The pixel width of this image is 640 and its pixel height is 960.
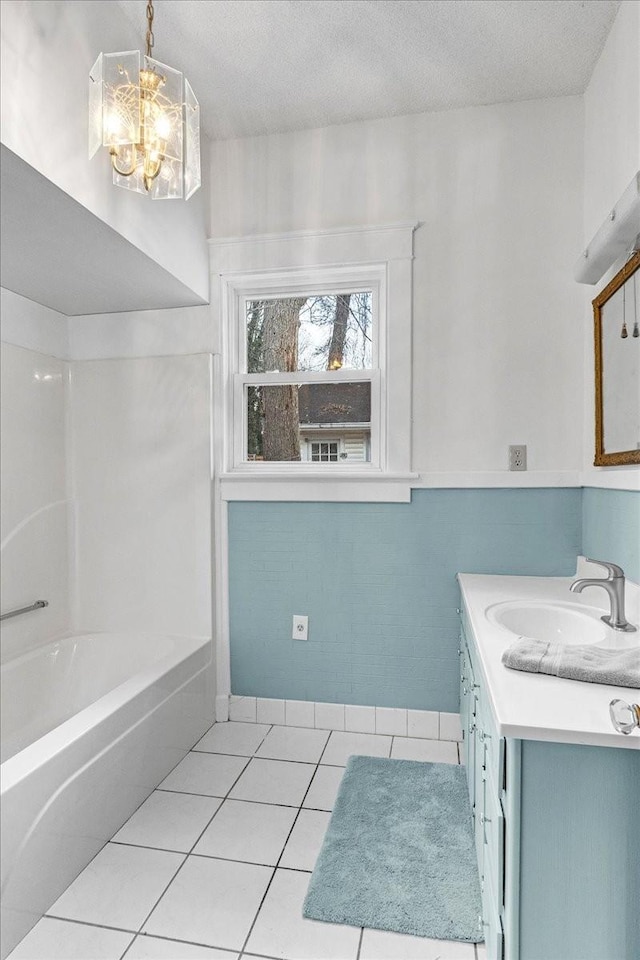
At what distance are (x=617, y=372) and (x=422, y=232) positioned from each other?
1.12m

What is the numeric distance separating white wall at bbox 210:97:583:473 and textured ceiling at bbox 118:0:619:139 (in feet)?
0.42

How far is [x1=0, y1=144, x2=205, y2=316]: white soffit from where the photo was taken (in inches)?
67.8

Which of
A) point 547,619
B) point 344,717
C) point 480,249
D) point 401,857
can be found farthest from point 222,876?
point 480,249

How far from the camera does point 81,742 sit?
178 cm

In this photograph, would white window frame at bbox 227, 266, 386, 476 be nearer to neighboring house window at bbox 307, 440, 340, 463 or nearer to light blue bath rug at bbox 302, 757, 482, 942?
neighboring house window at bbox 307, 440, 340, 463

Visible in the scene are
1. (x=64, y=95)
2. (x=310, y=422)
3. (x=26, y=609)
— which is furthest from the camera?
(x=310, y=422)

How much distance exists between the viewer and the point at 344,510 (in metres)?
2.74

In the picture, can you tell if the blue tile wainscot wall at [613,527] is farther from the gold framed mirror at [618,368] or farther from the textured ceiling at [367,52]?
the textured ceiling at [367,52]

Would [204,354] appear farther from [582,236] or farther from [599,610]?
[599,610]

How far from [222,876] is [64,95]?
2.38m

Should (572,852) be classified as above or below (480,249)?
below

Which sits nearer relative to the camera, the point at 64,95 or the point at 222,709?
the point at 64,95

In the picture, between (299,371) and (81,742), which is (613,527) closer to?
(299,371)

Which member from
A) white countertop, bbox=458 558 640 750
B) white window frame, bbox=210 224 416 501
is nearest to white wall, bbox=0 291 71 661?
white window frame, bbox=210 224 416 501
